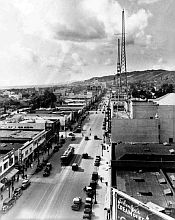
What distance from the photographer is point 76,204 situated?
22.3 metres

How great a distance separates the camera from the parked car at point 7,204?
21769 millimetres

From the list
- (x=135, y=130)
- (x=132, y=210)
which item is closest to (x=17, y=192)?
(x=132, y=210)

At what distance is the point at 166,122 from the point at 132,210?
2794 centimetres

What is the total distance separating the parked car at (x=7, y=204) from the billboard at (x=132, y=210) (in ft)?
38.9

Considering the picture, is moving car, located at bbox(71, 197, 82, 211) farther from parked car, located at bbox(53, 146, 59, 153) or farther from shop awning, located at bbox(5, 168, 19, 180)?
parked car, located at bbox(53, 146, 59, 153)

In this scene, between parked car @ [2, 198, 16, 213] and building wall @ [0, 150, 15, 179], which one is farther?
building wall @ [0, 150, 15, 179]

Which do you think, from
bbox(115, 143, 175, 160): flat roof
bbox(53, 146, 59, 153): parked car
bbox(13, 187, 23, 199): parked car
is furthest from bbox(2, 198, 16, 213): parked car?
bbox(53, 146, 59, 153): parked car

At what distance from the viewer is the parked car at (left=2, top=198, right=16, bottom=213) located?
21.8 m

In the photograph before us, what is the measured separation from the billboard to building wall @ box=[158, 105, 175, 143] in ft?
86.4

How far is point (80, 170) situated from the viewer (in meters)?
32.2

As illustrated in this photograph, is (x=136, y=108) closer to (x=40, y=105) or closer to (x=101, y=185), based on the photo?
(x=101, y=185)

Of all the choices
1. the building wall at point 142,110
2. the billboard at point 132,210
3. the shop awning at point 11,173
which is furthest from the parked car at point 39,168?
the billboard at point 132,210

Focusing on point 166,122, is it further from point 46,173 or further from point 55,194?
point 55,194

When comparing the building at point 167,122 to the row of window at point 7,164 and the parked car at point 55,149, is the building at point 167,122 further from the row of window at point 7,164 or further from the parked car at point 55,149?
the row of window at point 7,164
